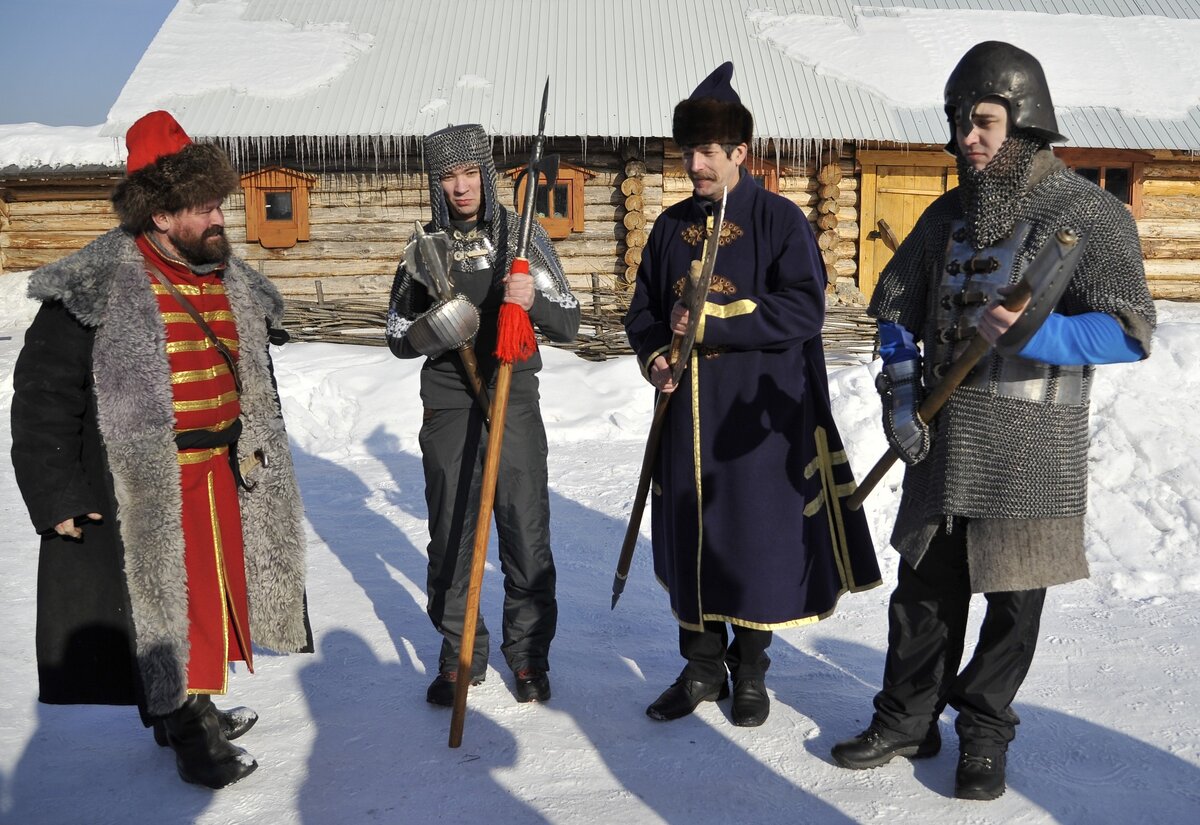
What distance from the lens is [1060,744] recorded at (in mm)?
2889

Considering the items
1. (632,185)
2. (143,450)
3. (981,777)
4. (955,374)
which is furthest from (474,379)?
(632,185)

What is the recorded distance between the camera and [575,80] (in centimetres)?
1145

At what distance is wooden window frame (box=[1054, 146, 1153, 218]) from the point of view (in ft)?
37.8

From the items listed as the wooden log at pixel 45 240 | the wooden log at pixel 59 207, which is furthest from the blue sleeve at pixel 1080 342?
the wooden log at pixel 45 240

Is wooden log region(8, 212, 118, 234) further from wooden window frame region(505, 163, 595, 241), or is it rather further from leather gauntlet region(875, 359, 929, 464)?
leather gauntlet region(875, 359, 929, 464)

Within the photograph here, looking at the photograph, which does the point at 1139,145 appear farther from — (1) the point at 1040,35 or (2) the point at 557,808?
(2) the point at 557,808

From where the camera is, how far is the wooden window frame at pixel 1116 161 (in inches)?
454

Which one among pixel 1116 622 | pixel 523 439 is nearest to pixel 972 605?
Answer: pixel 1116 622

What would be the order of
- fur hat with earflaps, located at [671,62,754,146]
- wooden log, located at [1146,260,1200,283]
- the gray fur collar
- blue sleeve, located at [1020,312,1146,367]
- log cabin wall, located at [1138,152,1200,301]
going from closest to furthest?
blue sleeve, located at [1020,312,1146,367] < the gray fur collar < fur hat with earflaps, located at [671,62,754,146] < log cabin wall, located at [1138,152,1200,301] < wooden log, located at [1146,260,1200,283]

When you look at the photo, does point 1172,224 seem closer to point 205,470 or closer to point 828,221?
point 828,221

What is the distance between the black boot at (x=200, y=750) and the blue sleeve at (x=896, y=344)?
2122 mm

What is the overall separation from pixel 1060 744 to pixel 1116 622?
3.66 ft

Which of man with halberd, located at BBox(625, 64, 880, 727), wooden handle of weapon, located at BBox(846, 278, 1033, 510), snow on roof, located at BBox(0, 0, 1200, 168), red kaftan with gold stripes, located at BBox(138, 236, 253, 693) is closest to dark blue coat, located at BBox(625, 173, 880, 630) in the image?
man with halberd, located at BBox(625, 64, 880, 727)

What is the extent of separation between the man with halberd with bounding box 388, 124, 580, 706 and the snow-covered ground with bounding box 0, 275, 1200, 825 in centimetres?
25
